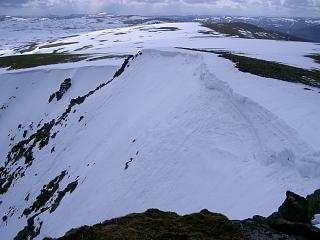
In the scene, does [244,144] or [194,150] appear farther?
[194,150]

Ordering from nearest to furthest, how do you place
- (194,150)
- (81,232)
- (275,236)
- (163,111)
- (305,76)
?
(275,236) < (81,232) < (194,150) < (163,111) < (305,76)

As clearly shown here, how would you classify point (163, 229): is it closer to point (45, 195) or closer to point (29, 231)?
point (29, 231)

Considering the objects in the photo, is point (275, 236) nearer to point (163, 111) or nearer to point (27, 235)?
point (163, 111)

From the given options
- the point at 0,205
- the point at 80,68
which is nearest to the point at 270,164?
the point at 0,205

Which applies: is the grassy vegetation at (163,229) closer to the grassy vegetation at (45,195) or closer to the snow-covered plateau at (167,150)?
the snow-covered plateau at (167,150)

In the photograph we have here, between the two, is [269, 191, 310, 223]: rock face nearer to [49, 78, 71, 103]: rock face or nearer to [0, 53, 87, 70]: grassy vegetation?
[49, 78, 71, 103]: rock face

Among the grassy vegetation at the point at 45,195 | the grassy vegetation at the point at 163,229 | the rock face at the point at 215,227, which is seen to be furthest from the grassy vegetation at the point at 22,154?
the rock face at the point at 215,227
